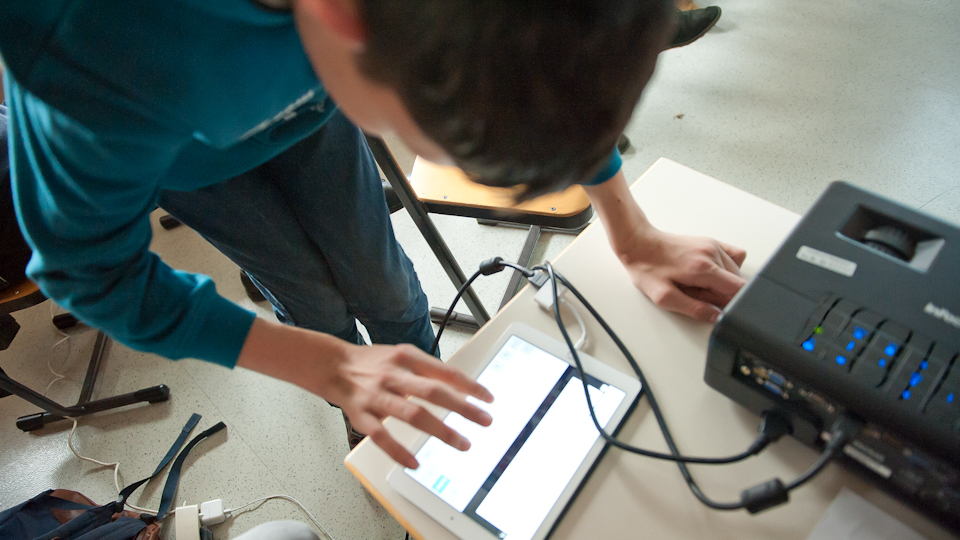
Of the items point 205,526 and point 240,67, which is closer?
point 240,67

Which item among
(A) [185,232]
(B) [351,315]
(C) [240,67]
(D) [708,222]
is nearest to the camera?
(C) [240,67]

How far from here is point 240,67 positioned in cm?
40

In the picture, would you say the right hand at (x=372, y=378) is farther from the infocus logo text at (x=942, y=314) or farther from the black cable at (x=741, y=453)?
the infocus logo text at (x=942, y=314)

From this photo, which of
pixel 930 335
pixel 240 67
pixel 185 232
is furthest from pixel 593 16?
pixel 185 232

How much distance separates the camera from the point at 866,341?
0.43 m

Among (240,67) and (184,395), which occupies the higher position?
(240,67)

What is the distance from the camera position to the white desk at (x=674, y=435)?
1.58 feet

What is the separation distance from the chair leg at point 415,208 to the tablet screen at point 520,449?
45cm

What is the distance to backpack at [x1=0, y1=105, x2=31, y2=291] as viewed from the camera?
3.36 feet

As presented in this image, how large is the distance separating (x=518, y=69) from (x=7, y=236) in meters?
1.31

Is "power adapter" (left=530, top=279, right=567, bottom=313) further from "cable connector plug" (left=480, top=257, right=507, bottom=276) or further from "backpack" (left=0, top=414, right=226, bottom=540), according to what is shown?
"backpack" (left=0, top=414, right=226, bottom=540)

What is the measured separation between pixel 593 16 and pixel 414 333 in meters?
0.87

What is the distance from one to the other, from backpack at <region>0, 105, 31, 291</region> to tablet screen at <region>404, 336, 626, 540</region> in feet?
3.38

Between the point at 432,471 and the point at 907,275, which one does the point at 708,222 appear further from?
the point at 432,471
